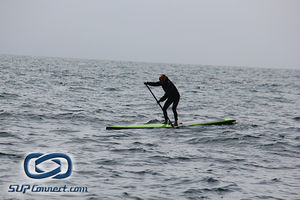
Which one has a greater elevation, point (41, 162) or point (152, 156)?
point (41, 162)

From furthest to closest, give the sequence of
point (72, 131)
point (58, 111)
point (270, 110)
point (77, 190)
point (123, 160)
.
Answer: point (270, 110) → point (58, 111) → point (72, 131) → point (123, 160) → point (77, 190)

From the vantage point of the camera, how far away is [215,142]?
11.6 meters

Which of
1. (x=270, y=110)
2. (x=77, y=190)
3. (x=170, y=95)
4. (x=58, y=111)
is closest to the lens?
(x=77, y=190)

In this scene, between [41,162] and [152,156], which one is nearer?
[41,162]

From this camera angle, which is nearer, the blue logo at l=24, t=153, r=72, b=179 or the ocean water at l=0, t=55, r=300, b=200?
the ocean water at l=0, t=55, r=300, b=200

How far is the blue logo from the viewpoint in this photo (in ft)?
24.3

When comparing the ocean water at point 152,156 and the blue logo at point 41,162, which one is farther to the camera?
the blue logo at point 41,162

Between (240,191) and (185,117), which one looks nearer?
(240,191)

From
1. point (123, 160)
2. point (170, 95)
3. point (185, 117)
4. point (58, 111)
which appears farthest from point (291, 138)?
point (58, 111)

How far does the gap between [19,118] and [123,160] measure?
7029 mm

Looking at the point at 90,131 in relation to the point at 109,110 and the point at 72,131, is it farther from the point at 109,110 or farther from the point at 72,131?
the point at 109,110

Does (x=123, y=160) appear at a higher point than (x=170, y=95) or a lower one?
lower

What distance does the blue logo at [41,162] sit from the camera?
741cm

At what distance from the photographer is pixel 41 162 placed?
27.0 ft
